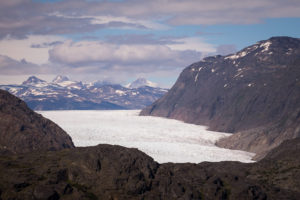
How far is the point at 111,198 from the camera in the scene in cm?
8419

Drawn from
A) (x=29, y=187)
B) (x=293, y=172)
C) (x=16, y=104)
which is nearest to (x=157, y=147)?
(x=16, y=104)

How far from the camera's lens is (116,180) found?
292ft

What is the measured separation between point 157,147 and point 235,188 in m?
81.6

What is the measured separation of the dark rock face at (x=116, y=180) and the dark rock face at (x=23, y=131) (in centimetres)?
3785

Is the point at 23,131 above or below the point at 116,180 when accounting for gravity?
above

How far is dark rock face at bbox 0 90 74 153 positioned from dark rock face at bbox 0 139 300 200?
37.9m

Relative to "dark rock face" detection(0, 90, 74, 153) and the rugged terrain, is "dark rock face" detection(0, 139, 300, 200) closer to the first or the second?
the rugged terrain

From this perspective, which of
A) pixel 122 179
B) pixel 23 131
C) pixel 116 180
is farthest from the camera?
pixel 23 131

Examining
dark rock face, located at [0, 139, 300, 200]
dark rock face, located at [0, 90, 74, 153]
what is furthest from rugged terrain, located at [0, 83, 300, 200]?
dark rock face, located at [0, 90, 74, 153]

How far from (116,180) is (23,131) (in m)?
61.1

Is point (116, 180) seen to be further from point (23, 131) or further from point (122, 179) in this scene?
point (23, 131)

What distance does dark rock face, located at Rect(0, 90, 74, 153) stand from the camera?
138375 mm

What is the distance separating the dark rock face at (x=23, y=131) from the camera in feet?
454

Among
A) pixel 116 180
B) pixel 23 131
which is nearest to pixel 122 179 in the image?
pixel 116 180
